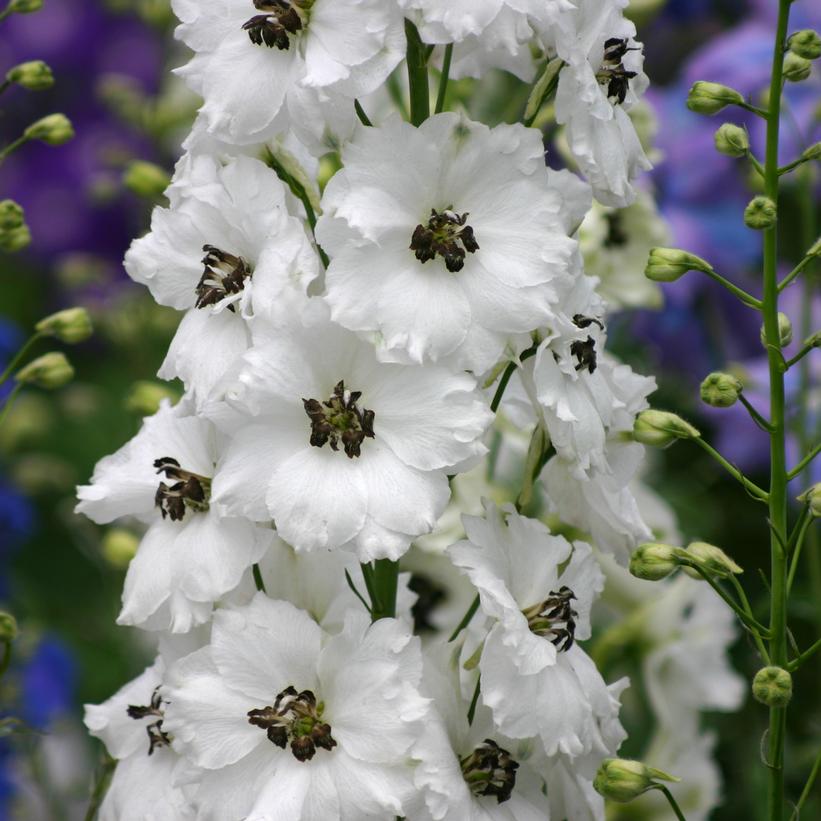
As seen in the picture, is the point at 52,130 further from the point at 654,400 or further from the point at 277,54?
the point at 654,400

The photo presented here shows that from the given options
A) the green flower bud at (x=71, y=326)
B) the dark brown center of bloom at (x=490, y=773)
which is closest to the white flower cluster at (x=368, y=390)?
the dark brown center of bloom at (x=490, y=773)

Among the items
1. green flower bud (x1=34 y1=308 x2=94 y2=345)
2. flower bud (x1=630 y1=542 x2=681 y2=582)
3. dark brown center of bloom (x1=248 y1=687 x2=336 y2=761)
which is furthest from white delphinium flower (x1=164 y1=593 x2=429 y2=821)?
green flower bud (x1=34 y1=308 x2=94 y2=345)

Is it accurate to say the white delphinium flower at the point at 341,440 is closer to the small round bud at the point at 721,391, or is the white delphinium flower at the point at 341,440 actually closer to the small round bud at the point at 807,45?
the small round bud at the point at 721,391

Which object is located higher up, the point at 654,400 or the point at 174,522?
the point at 174,522

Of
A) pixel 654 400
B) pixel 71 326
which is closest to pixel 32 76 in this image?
pixel 71 326

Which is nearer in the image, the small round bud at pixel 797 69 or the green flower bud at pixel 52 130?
the small round bud at pixel 797 69
